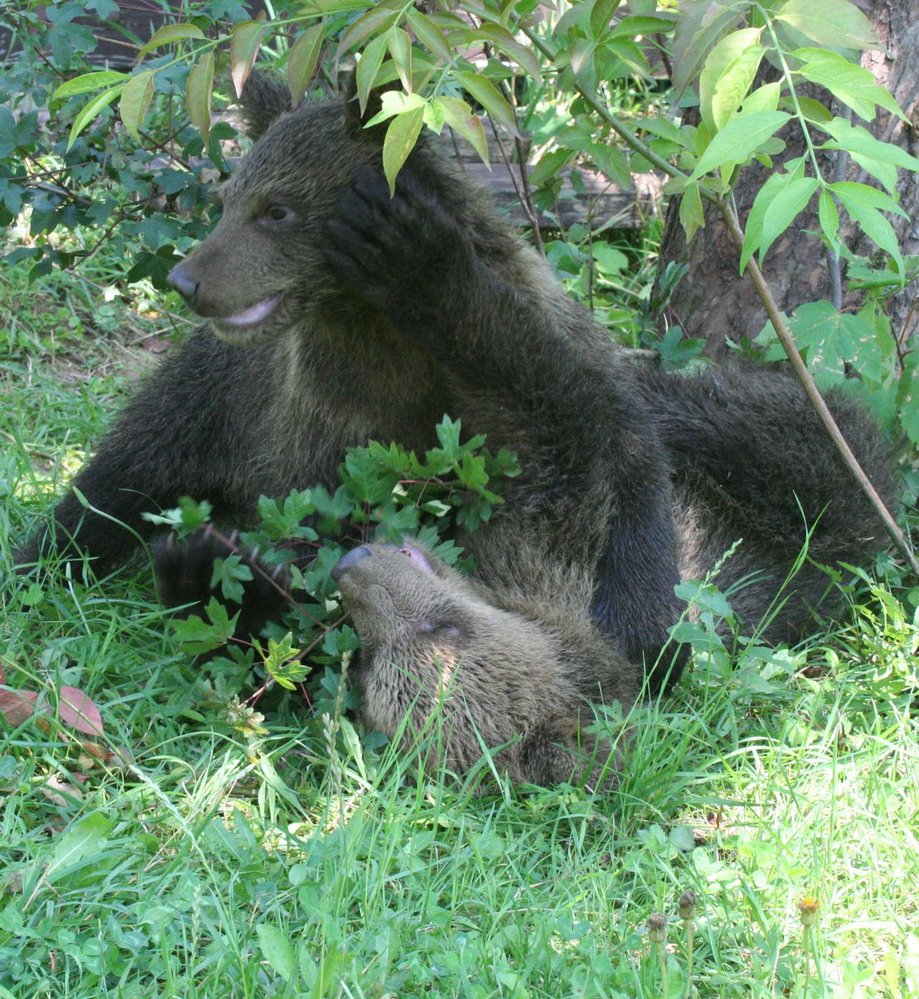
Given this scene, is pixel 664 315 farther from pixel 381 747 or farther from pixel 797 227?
pixel 381 747

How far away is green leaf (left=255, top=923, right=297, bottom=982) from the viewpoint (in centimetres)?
242

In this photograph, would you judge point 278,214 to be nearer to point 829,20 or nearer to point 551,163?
point 551,163

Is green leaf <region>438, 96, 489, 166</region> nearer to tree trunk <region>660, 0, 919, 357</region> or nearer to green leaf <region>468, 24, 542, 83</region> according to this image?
green leaf <region>468, 24, 542, 83</region>

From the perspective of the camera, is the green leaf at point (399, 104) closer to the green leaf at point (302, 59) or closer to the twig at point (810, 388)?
the green leaf at point (302, 59)

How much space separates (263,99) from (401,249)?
0.95 metres

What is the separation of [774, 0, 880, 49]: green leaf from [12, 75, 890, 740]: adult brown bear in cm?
128

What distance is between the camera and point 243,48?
9.75 feet

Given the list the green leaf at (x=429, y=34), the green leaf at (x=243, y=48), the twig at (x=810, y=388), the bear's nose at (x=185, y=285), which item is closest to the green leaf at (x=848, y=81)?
the green leaf at (x=429, y=34)

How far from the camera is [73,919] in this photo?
9.20ft

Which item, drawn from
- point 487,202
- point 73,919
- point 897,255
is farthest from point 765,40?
point 73,919

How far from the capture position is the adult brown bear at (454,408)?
12.3 ft

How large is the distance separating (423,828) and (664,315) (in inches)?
123

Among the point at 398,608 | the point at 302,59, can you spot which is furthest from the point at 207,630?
the point at 302,59

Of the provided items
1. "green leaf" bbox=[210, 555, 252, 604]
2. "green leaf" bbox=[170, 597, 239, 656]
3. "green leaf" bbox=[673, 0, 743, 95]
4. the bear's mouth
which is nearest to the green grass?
"green leaf" bbox=[170, 597, 239, 656]
